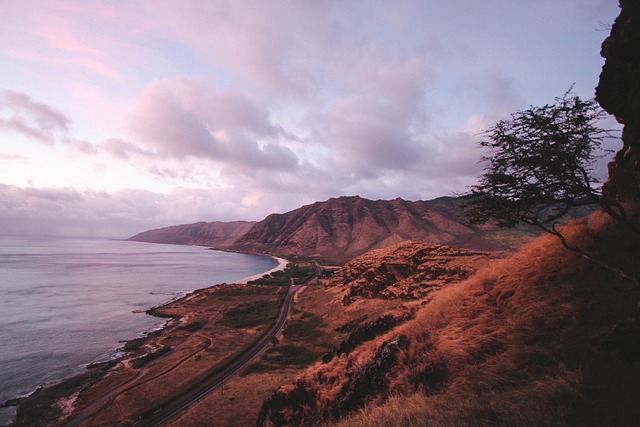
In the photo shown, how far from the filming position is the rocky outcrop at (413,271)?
33.6 meters

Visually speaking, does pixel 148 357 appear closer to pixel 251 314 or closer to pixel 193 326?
pixel 193 326

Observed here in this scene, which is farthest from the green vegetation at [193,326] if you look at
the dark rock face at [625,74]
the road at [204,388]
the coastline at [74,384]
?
the dark rock face at [625,74]

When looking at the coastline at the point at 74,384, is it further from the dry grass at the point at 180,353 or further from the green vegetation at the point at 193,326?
the green vegetation at the point at 193,326

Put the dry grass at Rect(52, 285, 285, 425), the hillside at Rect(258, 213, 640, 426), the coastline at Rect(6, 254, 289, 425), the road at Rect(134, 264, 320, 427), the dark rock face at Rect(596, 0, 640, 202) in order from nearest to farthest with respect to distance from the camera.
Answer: the hillside at Rect(258, 213, 640, 426) < the dark rock face at Rect(596, 0, 640, 202) < the road at Rect(134, 264, 320, 427) < the coastline at Rect(6, 254, 289, 425) < the dry grass at Rect(52, 285, 285, 425)

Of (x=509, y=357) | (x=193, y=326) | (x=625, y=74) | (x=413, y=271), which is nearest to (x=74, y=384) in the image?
(x=193, y=326)

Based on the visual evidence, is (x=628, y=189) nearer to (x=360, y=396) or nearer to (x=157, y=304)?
(x=360, y=396)

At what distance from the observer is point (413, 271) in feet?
136

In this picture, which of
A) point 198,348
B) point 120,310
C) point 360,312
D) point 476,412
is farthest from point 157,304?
point 476,412

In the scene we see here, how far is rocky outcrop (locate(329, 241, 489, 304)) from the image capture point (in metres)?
33.6

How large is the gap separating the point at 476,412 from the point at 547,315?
4.63 meters

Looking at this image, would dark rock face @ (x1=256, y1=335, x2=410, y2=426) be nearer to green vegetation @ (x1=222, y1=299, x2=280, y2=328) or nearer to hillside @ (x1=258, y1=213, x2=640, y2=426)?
hillside @ (x1=258, y1=213, x2=640, y2=426)

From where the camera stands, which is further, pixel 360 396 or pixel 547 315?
pixel 360 396

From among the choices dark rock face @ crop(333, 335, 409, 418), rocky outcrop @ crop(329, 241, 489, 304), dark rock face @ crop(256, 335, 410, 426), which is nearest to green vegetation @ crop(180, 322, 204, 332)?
rocky outcrop @ crop(329, 241, 489, 304)

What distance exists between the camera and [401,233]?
173 metres
